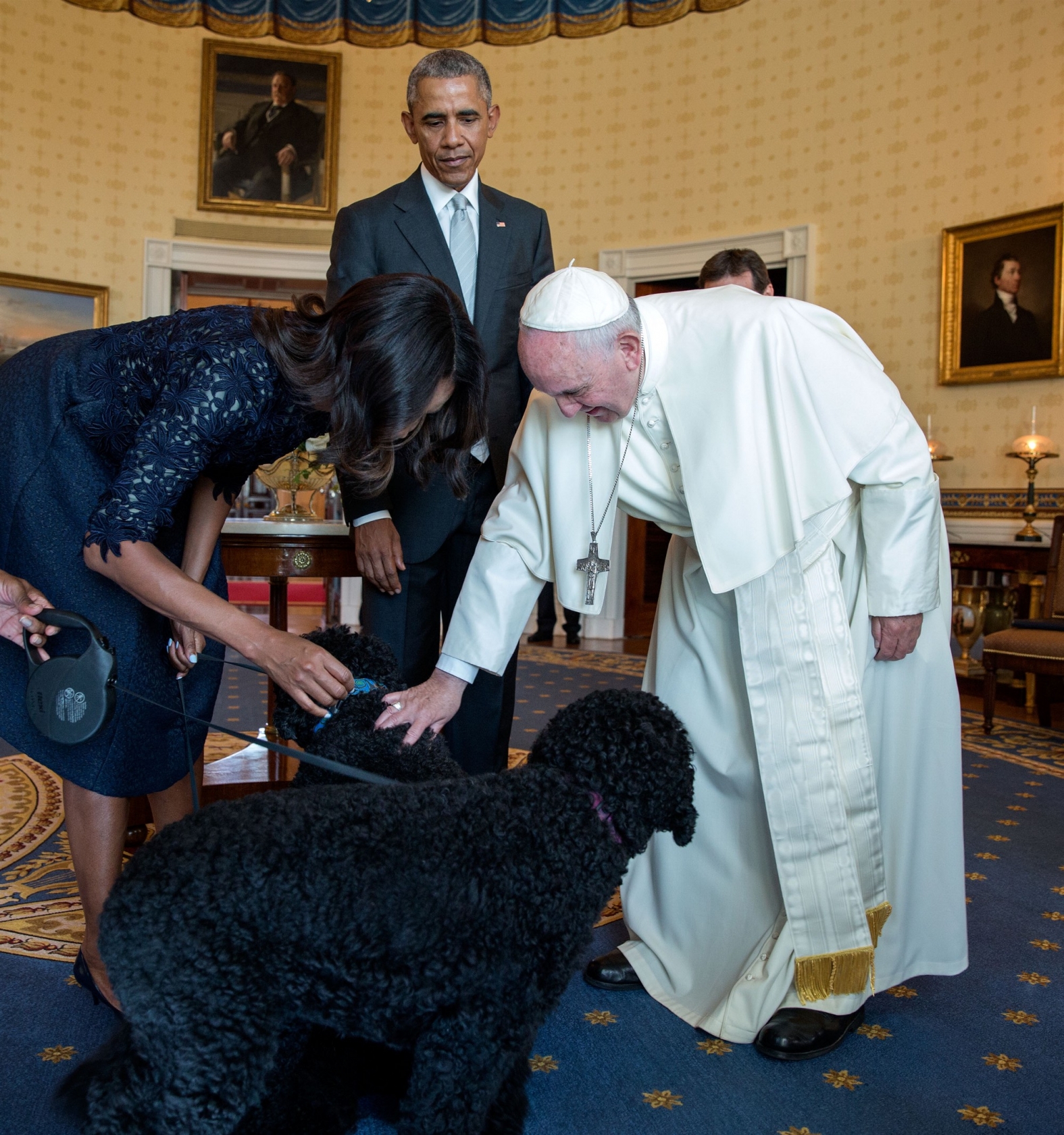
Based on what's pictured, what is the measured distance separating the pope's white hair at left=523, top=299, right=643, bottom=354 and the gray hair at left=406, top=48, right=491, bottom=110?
42.6 inches

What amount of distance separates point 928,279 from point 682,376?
6.19 metres

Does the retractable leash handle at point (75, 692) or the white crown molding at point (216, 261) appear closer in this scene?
the retractable leash handle at point (75, 692)

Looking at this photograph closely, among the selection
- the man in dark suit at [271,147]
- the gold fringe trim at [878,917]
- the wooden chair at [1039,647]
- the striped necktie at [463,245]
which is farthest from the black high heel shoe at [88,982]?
the man in dark suit at [271,147]

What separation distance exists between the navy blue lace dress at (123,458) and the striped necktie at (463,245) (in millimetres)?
1082

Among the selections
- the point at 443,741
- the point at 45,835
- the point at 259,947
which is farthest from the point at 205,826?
the point at 45,835

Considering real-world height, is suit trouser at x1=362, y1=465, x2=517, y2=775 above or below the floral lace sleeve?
below

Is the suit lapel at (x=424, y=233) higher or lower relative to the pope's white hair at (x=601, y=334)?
higher

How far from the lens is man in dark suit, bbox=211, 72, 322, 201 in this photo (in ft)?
29.4

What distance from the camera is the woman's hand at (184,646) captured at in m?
1.98

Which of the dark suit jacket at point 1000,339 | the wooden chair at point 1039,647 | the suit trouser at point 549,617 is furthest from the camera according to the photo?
the suit trouser at point 549,617

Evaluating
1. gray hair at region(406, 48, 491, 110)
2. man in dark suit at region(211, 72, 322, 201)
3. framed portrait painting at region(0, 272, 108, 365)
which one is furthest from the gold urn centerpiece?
man in dark suit at region(211, 72, 322, 201)

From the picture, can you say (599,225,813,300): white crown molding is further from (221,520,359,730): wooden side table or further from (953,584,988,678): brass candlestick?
(221,520,359,730): wooden side table

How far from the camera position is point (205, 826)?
1357 millimetres

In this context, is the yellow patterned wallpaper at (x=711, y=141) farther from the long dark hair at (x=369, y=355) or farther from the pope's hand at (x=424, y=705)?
the long dark hair at (x=369, y=355)
